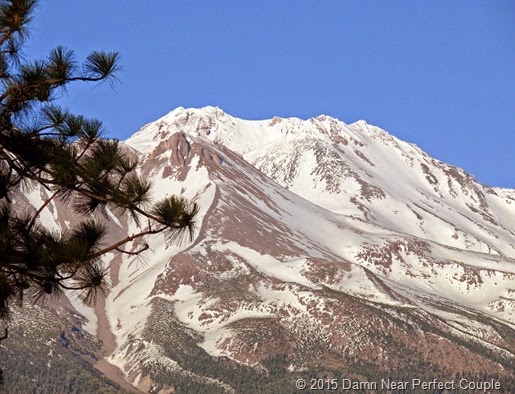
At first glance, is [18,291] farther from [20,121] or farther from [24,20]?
[24,20]

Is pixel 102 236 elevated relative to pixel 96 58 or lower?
lower

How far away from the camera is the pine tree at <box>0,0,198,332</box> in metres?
21.4

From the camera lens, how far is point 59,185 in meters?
21.8

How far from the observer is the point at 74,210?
22875 millimetres

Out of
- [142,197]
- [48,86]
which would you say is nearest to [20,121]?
[48,86]

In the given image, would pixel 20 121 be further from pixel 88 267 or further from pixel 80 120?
pixel 88 267

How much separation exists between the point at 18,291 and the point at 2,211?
4.33ft

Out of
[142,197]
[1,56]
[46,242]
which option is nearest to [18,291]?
[46,242]

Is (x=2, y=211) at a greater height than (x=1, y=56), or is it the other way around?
(x=1, y=56)

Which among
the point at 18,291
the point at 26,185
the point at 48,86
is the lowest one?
the point at 18,291

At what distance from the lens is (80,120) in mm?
22578

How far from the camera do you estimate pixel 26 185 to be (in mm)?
22375

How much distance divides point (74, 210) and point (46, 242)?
1402 millimetres

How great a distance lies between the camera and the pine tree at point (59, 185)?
2138 centimetres
